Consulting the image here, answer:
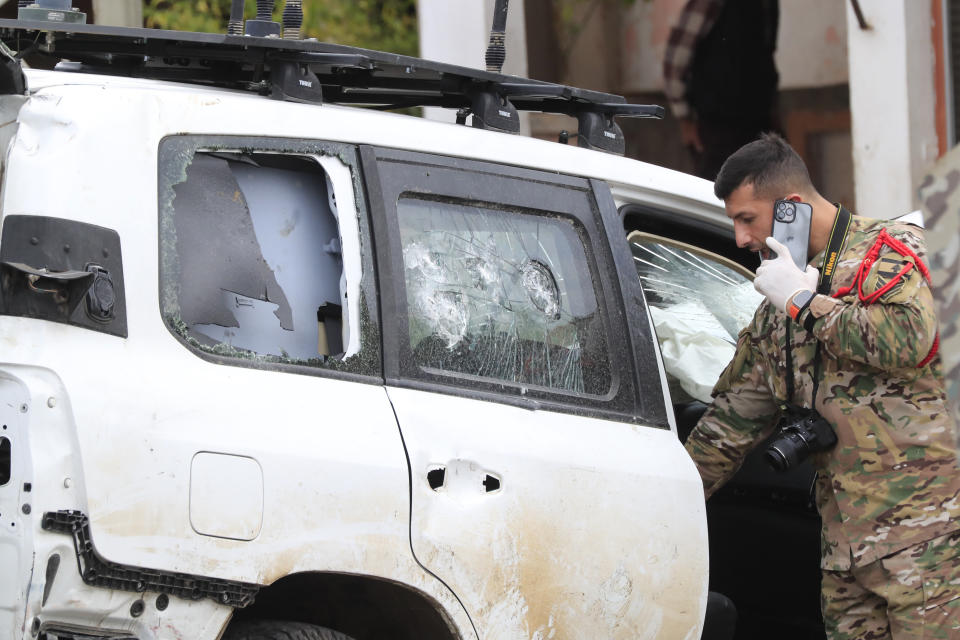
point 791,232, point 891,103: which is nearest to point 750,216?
point 791,232

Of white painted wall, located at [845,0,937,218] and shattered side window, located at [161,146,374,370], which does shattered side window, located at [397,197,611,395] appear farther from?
white painted wall, located at [845,0,937,218]

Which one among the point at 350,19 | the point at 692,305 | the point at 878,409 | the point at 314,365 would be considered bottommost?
the point at 878,409

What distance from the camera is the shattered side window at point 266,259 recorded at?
2.38 metres

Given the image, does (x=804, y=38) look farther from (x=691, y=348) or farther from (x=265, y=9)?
(x=265, y=9)

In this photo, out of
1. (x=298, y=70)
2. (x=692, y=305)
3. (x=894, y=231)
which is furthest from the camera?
(x=692, y=305)

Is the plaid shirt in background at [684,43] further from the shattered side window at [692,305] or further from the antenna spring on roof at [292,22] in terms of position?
the antenna spring on roof at [292,22]

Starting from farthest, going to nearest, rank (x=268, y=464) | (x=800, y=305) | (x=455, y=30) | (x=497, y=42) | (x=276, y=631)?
(x=455, y=30) < (x=497, y=42) < (x=800, y=305) < (x=276, y=631) < (x=268, y=464)

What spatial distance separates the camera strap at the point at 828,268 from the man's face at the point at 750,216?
0.49 feet

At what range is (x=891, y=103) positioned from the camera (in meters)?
7.00

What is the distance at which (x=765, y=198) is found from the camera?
3.08m

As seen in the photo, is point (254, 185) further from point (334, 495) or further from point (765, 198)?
point (765, 198)

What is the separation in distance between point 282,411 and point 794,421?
1336mm

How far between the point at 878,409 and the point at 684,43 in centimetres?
621

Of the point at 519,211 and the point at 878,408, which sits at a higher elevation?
the point at 519,211
